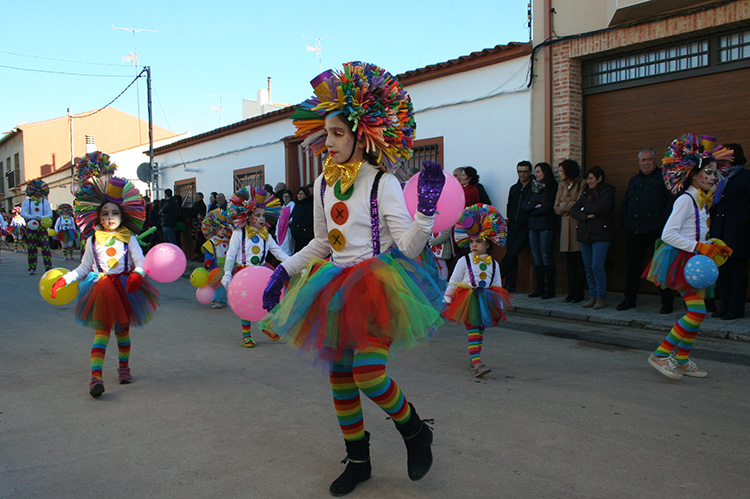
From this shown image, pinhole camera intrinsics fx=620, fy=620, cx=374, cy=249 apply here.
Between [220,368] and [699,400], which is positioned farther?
[220,368]

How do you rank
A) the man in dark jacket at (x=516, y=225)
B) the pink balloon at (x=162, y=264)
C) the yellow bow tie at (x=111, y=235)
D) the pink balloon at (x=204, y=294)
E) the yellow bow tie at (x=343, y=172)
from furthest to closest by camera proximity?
1. the man in dark jacket at (x=516, y=225)
2. the pink balloon at (x=204, y=294)
3. the pink balloon at (x=162, y=264)
4. the yellow bow tie at (x=111, y=235)
5. the yellow bow tie at (x=343, y=172)

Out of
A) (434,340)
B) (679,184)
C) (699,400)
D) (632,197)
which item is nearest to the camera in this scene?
(699,400)

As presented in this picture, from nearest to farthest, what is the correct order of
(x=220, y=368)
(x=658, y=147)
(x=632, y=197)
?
1. (x=220, y=368)
2. (x=632, y=197)
3. (x=658, y=147)

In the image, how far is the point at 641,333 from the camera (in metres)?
7.59

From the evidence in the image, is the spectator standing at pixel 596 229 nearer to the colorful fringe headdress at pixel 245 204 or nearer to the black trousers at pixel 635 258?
the black trousers at pixel 635 258

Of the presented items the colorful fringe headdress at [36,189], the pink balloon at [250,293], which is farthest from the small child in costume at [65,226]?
the pink balloon at [250,293]

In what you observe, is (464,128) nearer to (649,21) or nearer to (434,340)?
(649,21)

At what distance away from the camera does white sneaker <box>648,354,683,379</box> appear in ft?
17.4

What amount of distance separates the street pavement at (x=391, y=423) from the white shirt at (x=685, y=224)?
119 cm

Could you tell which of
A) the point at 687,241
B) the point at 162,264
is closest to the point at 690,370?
the point at 687,241

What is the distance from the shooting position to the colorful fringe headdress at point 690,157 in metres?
5.45

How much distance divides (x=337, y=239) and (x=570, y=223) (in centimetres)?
726

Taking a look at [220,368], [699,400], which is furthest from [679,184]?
[220,368]

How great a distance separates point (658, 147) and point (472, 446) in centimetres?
766
